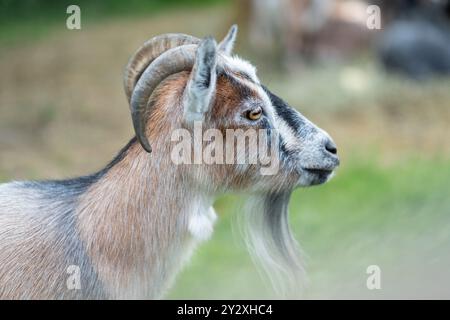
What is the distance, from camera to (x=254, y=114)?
550cm

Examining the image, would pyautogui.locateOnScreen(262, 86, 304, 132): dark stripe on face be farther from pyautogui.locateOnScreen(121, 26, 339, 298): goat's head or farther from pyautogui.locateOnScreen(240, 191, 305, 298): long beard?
pyautogui.locateOnScreen(240, 191, 305, 298): long beard

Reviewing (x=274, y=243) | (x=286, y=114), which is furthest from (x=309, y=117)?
(x=286, y=114)

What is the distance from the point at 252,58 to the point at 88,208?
39.7 feet

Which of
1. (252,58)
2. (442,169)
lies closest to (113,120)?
(252,58)

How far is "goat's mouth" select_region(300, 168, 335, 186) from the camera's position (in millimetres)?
5730

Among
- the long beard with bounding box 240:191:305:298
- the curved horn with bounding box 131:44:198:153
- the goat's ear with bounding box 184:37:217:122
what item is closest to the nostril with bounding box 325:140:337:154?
the long beard with bounding box 240:191:305:298

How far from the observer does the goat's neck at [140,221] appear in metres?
5.53

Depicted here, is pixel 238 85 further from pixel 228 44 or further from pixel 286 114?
pixel 228 44

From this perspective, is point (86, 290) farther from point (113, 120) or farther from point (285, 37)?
point (285, 37)

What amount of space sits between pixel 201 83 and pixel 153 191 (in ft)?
2.64

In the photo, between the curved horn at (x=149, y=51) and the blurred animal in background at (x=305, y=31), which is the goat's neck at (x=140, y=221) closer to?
the curved horn at (x=149, y=51)

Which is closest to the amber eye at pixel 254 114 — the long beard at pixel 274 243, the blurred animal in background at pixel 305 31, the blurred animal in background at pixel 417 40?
the long beard at pixel 274 243

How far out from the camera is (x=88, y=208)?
18.5ft
